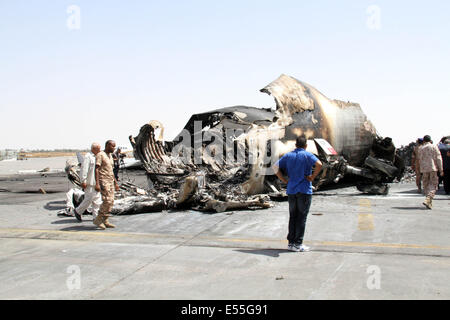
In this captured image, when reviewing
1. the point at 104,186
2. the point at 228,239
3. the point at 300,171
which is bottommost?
the point at 228,239

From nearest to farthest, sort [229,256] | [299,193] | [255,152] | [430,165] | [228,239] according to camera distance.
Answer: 1. [229,256]
2. [299,193]
3. [228,239]
4. [430,165]
5. [255,152]

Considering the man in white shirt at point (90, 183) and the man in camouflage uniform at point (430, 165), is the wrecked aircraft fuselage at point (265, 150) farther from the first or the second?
the man in camouflage uniform at point (430, 165)

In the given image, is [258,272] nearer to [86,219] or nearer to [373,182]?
[86,219]

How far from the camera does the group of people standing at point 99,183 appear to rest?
25.3 ft

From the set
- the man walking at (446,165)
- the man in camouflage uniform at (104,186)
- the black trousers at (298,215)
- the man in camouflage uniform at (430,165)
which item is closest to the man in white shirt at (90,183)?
the man in camouflage uniform at (104,186)

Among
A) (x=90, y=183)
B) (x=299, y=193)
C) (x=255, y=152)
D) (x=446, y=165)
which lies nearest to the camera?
(x=299, y=193)

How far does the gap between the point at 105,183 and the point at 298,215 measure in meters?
3.81

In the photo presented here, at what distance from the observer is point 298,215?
226 inches

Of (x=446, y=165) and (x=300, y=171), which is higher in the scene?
(x=300, y=171)

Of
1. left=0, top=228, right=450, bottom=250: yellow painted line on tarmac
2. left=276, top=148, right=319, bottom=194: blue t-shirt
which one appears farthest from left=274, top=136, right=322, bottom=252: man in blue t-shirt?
left=0, top=228, right=450, bottom=250: yellow painted line on tarmac

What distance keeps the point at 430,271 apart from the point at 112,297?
134 inches

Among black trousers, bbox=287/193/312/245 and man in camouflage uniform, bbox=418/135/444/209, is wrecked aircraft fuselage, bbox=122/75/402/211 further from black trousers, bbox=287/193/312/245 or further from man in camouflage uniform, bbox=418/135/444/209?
black trousers, bbox=287/193/312/245

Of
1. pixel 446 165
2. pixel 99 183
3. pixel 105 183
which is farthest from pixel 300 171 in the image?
pixel 446 165

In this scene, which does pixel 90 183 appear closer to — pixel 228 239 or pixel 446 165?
pixel 228 239
